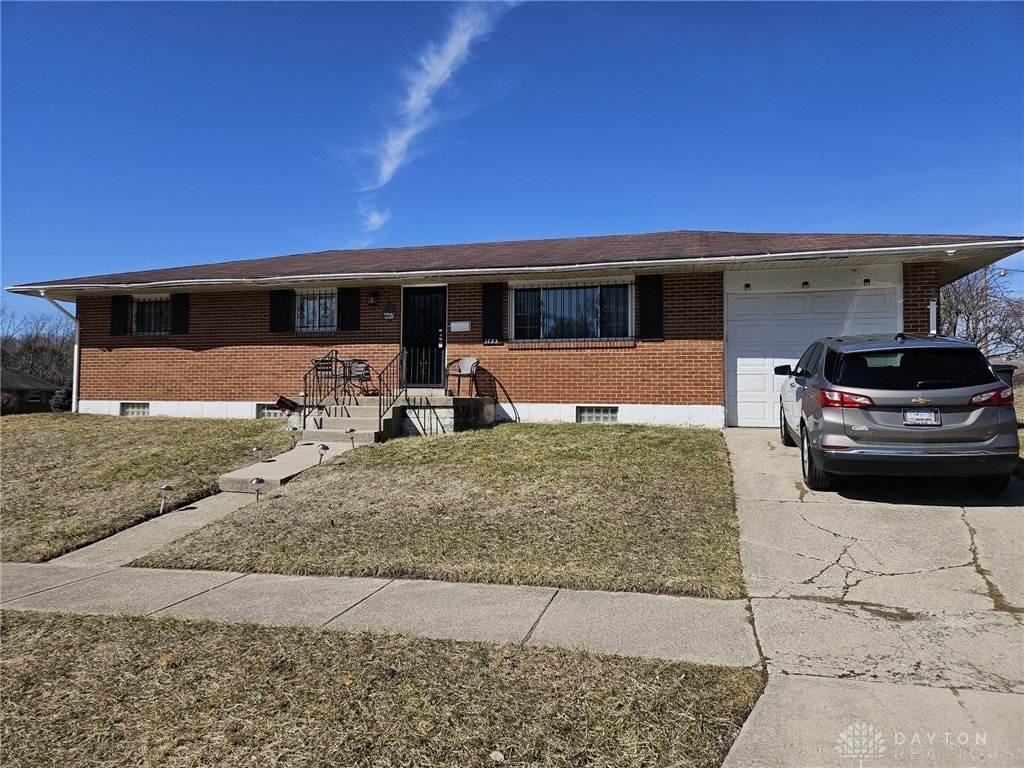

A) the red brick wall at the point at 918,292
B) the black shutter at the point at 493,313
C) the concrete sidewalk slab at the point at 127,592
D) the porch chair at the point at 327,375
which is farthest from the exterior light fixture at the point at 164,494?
the red brick wall at the point at 918,292

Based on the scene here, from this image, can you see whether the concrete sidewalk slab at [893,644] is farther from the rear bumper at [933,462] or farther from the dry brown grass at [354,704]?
the rear bumper at [933,462]

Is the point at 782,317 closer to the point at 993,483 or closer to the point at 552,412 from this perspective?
the point at 552,412

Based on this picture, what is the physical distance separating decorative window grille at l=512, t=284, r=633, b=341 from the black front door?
1.59 meters

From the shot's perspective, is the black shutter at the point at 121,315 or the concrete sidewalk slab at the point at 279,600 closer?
the concrete sidewalk slab at the point at 279,600

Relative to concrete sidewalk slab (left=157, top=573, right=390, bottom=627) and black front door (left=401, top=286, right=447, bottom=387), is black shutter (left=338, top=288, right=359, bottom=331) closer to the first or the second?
black front door (left=401, top=286, right=447, bottom=387)

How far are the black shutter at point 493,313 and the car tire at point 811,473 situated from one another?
250 inches

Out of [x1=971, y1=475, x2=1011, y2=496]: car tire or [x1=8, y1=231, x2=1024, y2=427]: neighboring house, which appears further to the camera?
[x1=8, y1=231, x2=1024, y2=427]: neighboring house

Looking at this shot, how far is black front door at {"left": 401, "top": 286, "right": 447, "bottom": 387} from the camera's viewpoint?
12.6 metres

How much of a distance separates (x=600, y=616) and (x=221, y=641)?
2353 millimetres

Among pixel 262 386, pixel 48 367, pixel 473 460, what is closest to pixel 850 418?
pixel 473 460

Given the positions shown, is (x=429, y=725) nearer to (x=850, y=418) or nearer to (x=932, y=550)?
(x=932, y=550)

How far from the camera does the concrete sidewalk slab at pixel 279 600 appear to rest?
166 inches

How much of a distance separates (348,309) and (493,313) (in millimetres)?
3140

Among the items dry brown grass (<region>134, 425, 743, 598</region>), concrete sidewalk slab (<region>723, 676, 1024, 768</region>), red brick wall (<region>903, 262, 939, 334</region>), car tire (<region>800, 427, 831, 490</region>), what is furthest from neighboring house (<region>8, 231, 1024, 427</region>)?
concrete sidewalk slab (<region>723, 676, 1024, 768</region>)
